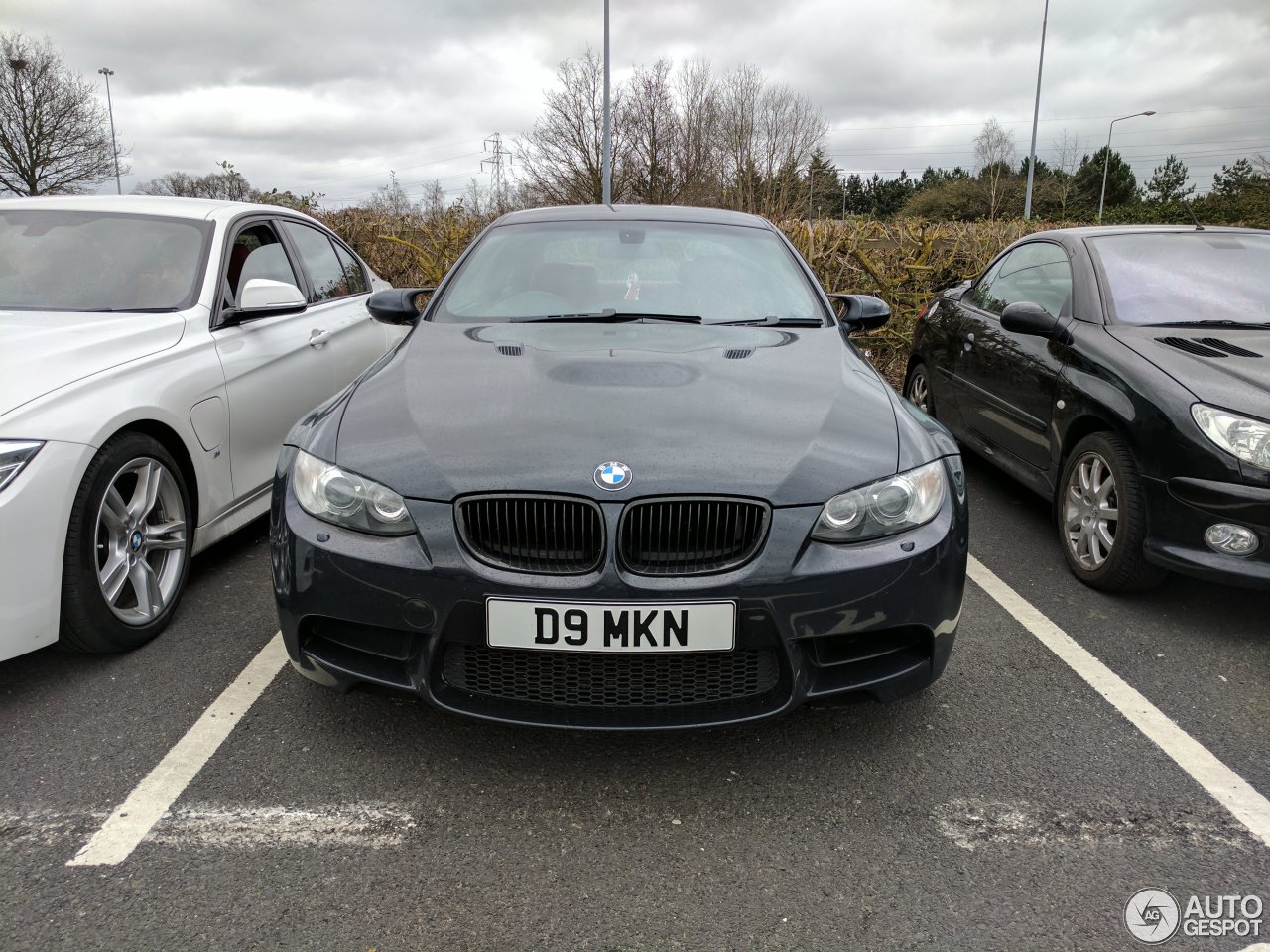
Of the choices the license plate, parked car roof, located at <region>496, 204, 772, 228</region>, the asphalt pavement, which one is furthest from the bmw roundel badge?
parked car roof, located at <region>496, 204, 772, 228</region>

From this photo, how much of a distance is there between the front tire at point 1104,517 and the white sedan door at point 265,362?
3429 millimetres

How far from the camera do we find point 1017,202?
4522 centimetres

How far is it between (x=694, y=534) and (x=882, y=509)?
491mm

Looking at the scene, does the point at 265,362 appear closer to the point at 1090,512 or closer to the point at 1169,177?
the point at 1090,512

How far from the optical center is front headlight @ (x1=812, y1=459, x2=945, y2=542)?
215 centimetres

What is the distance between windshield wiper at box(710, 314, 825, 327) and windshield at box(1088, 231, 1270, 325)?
1.54 metres

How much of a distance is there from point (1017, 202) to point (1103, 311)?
46771 mm

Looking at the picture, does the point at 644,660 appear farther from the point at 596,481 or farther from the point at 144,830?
the point at 144,830

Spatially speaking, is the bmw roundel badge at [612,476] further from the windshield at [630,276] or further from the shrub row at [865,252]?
the shrub row at [865,252]

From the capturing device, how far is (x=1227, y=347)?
3494 mm

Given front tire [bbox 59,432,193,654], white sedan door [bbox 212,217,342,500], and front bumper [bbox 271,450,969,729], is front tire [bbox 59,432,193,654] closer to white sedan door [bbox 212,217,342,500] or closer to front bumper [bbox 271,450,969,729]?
white sedan door [bbox 212,217,342,500]

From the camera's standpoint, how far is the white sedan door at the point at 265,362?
11.8 ft

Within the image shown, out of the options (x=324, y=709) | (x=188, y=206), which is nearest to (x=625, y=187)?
(x=188, y=206)

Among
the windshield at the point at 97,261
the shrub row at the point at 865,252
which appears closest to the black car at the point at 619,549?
the windshield at the point at 97,261
